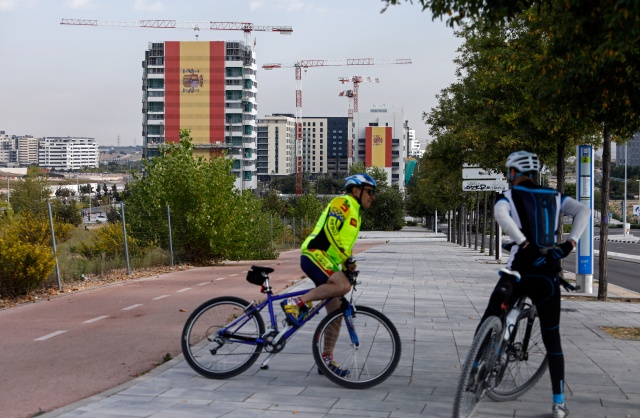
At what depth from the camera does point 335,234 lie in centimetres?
704

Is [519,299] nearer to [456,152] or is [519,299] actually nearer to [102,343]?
[102,343]

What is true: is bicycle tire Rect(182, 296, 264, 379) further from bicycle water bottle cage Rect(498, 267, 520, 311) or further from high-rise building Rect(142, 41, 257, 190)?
high-rise building Rect(142, 41, 257, 190)

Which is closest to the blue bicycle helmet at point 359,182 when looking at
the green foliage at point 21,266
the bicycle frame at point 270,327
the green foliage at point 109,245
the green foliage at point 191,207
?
the bicycle frame at point 270,327

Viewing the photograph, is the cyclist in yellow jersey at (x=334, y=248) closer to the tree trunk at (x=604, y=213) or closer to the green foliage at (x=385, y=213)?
the tree trunk at (x=604, y=213)

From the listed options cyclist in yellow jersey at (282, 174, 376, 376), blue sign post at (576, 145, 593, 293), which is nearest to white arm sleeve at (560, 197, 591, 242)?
cyclist in yellow jersey at (282, 174, 376, 376)

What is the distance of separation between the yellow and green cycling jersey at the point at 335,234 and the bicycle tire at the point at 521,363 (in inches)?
60.2

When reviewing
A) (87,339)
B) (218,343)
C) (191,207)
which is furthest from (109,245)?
(218,343)

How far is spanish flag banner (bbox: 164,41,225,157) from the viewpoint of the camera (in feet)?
511

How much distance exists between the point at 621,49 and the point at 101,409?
173 inches

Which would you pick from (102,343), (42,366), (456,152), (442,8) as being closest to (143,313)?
(102,343)

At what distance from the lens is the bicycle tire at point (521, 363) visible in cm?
618

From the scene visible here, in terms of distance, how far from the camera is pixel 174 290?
16.9m

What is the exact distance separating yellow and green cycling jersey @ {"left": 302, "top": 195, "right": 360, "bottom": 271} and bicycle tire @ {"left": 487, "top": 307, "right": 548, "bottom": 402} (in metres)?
1.53

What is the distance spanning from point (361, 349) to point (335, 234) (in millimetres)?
980
